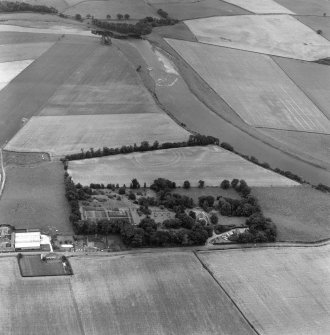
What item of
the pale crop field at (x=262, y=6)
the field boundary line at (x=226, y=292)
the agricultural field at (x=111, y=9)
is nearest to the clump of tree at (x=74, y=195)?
the field boundary line at (x=226, y=292)

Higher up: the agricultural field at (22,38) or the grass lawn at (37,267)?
the agricultural field at (22,38)

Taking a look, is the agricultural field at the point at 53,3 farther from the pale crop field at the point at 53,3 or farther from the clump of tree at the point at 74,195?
the clump of tree at the point at 74,195

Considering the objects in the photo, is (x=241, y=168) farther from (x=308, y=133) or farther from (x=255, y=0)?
(x=255, y=0)

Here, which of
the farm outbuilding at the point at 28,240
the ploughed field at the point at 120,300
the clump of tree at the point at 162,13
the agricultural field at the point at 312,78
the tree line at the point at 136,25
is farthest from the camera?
the clump of tree at the point at 162,13

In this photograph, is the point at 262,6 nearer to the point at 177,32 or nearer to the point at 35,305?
the point at 177,32

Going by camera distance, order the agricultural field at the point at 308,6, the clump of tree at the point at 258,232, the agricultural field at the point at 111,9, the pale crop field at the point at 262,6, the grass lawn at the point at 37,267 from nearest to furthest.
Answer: the grass lawn at the point at 37,267 < the clump of tree at the point at 258,232 < the agricultural field at the point at 111,9 < the pale crop field at the point at 262,6 < the agricultural field at the point at 308,6

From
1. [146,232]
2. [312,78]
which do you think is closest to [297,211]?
[146,232]

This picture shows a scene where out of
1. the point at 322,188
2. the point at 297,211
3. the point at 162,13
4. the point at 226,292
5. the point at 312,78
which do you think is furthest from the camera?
the point at 162,13
